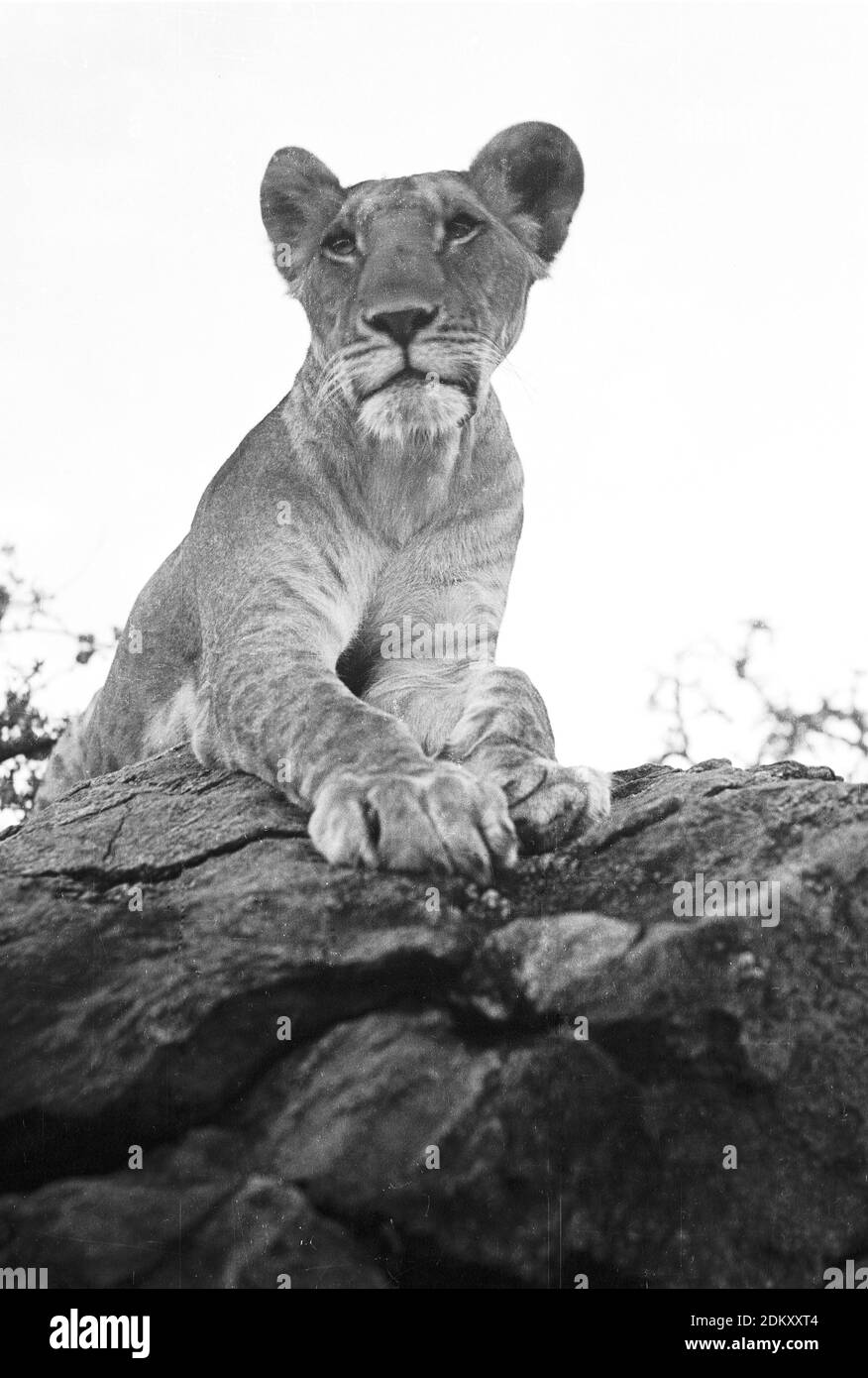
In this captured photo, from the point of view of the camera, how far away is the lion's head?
5.17 m

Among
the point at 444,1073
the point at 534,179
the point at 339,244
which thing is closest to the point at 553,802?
the point at 444,1073

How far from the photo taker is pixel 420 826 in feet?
12.7

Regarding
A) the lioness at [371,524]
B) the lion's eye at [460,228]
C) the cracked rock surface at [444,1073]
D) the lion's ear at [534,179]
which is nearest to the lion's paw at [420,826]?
the cracked rock surface at [444,1073]

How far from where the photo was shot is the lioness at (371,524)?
4797mm

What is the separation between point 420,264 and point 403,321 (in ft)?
1.07

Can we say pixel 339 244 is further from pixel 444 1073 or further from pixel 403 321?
pixel 444 1073

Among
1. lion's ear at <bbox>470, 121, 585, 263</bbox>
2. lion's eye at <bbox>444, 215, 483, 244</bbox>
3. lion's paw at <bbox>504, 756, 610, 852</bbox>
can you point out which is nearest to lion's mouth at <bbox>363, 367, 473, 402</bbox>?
lion's eye at <bbox>444, 215, 483, 244</bbox>

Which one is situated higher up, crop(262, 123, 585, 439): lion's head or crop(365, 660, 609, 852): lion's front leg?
crop(262, 123, 585, 439): lion's head

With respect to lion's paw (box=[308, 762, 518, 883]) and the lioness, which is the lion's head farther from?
lion's paw (box=[308, 762, 518, 883])

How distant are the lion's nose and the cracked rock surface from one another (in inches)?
82.8

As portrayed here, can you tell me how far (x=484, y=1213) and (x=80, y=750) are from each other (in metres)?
4.23
